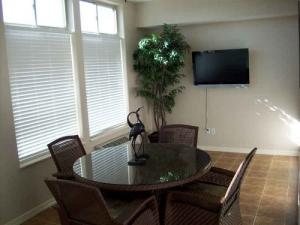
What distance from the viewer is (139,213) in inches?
87.3

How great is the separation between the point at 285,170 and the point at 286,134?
0.87 meters

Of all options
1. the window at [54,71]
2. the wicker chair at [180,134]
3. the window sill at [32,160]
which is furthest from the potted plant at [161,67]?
the window sill at [32,160]

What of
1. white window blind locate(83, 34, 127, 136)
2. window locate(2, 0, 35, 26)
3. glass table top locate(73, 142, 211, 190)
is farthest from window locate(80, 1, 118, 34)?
glass table top locate(73, 142, 211, 190)

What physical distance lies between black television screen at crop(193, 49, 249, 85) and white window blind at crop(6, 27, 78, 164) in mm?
2284

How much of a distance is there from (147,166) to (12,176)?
1541 millimetres

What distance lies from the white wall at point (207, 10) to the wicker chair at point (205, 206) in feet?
10.3

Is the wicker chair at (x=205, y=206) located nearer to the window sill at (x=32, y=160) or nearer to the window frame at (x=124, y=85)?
the window sill at (x=32, y=160)

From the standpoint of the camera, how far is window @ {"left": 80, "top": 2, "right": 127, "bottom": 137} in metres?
4.58

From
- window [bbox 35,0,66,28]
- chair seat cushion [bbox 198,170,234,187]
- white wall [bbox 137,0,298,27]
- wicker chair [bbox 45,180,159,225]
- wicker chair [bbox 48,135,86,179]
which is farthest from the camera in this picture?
white wall [bbox 137,0,298,27]

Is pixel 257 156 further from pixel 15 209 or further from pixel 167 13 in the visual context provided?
pixel 15 209

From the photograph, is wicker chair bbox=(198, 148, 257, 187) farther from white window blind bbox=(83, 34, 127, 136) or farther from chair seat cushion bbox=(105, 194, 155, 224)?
white window blind bbox=(83, 34, 127, 136)

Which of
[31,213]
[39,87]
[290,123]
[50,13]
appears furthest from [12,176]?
[290,123]

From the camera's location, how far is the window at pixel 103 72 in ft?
15.0

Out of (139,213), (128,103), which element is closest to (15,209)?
(139,213)
